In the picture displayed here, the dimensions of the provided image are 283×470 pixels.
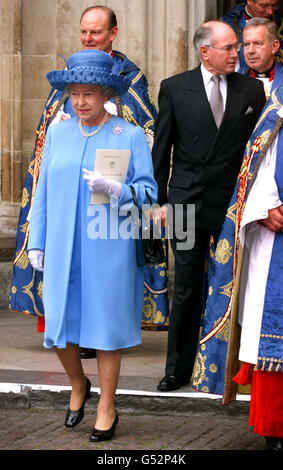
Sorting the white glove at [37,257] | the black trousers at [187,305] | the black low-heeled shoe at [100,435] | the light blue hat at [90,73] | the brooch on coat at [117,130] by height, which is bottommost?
the black low-heeled shoe at [100,435]

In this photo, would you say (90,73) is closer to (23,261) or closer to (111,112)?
(111,112)

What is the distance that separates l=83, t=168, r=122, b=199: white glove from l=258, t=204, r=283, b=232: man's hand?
0.69 metres

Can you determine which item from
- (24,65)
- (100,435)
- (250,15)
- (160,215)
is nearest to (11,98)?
(24,65)

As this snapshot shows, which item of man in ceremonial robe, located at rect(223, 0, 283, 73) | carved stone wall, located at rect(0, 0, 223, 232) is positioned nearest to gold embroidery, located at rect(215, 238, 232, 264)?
man in ceremonial robe, located at rect(223, 0, 283, 73)

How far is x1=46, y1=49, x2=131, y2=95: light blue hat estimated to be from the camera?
5312 millimetres

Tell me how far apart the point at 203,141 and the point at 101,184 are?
116 centimetres

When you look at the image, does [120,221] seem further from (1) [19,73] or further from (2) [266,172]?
(1) [19,73]

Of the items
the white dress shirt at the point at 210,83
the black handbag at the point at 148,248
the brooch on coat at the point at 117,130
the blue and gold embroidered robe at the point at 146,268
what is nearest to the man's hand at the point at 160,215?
the black handbag at the point at 148,248

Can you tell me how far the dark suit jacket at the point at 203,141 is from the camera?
20.4 ft

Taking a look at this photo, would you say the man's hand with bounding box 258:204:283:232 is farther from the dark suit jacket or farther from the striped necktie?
the striped necktie

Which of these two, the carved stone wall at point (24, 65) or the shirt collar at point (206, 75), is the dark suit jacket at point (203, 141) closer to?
the shirt collar at point (206, 75)

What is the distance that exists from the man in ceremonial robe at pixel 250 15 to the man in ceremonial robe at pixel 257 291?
74.7 inches

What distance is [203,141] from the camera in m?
6.23

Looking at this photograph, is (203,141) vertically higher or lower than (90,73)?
lower
